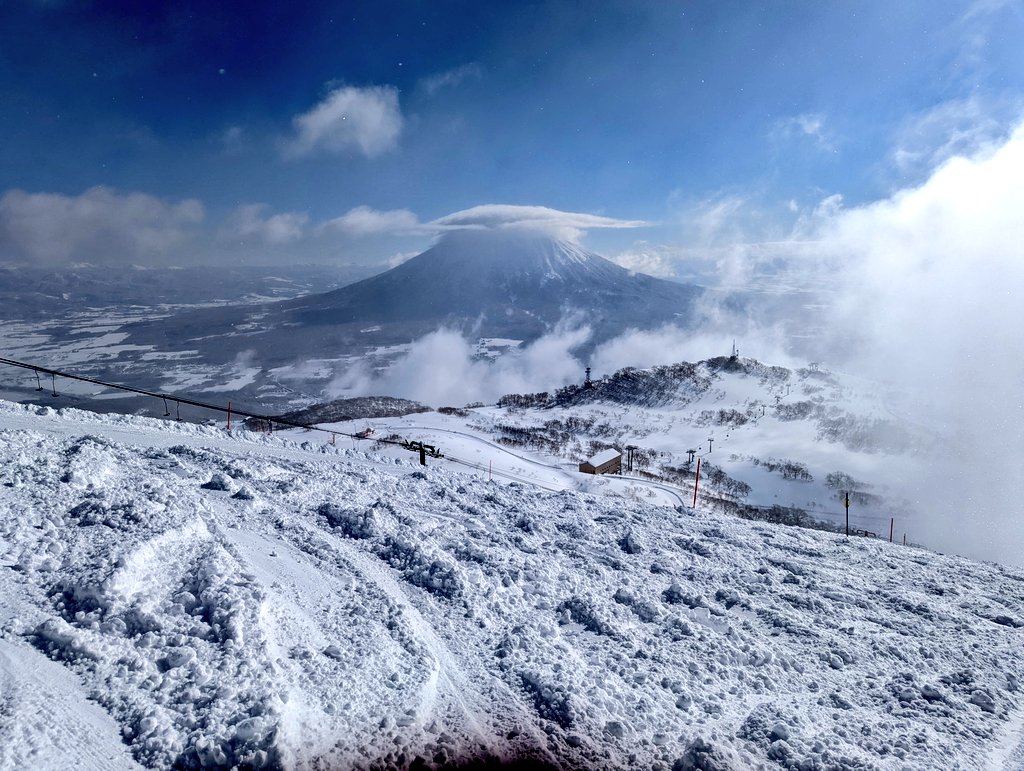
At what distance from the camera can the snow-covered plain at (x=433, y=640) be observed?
12.6 ft

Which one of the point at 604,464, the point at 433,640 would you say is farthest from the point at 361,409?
the point at 433,640

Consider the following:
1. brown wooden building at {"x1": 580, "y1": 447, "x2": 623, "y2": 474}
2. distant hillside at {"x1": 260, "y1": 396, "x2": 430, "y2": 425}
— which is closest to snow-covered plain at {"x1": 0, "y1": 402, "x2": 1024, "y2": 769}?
brown wooden building at {"x1": 580, "y1": 447, "x2": 623, "y2": 474}

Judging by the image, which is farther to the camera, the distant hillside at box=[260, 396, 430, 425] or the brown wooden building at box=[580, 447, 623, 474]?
the distant hillside at box=[260, 396, 430, 425]

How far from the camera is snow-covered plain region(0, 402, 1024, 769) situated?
151 inches

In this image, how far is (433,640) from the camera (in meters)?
5.20

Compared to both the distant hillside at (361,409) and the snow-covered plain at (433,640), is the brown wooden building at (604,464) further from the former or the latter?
the snow-covered plain at (433,640)

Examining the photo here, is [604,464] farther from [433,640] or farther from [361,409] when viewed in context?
[433,640]

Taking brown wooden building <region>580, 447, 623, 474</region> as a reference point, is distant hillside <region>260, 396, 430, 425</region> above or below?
above

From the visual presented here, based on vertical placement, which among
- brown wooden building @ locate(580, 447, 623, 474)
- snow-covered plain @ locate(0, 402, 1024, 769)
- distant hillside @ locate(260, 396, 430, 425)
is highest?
snow-covered plain @ locate(0, 402, 1024, 769)

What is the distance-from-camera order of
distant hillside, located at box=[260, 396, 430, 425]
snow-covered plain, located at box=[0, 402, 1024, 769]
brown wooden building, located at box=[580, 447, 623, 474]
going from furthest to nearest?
1. distant hillside, located at box=[260, 396, 430, 425]
2. brown wooden building, located at box=[580, 447, 623, 474]
3. snow-covered plain, located at box=[0, 402, 1024, 769]

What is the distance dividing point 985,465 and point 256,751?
7245 cm

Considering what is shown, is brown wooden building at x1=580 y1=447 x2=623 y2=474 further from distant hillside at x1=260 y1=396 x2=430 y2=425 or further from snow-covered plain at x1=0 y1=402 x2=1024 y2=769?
snow-covered plain at x1=0 y1=402 x2=1024 y2=769

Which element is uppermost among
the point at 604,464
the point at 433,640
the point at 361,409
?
the point at 433,640

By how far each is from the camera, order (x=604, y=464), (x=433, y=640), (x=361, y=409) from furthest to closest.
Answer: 1. (x=361, y=409)
2. (x=604, y=464)
3. (x=433, y=640)
